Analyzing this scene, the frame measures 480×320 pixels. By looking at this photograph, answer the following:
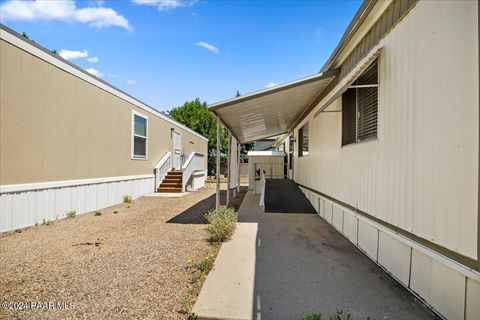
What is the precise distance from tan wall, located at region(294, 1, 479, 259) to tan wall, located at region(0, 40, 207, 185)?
6.47 m

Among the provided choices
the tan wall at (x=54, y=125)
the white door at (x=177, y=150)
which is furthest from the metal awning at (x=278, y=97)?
the white door at (x=177, y=150)

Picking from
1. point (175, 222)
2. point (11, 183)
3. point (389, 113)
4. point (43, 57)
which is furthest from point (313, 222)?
point (43, 57)

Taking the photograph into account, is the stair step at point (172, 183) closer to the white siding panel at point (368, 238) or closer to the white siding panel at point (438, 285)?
the white siding panel at point (368, 238)

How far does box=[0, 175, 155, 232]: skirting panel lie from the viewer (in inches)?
204

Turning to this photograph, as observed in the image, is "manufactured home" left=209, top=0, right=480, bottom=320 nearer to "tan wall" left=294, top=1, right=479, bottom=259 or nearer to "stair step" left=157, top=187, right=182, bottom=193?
"tan wall" left=294, top=1, right=479, bottom=259

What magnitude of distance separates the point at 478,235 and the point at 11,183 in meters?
6.95

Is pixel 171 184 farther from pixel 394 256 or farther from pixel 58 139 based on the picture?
pixel 394 256

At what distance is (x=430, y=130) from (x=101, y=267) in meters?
4.14

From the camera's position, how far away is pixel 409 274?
9.62 ft

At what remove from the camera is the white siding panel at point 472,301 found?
6.57 feet

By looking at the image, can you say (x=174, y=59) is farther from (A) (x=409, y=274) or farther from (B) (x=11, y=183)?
(A) (x=409, y=274)

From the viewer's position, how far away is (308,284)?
10.3 ft

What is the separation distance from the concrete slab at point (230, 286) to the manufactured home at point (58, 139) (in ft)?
14.5

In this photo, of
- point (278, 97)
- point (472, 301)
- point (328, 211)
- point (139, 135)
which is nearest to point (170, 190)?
point (139, 135)
